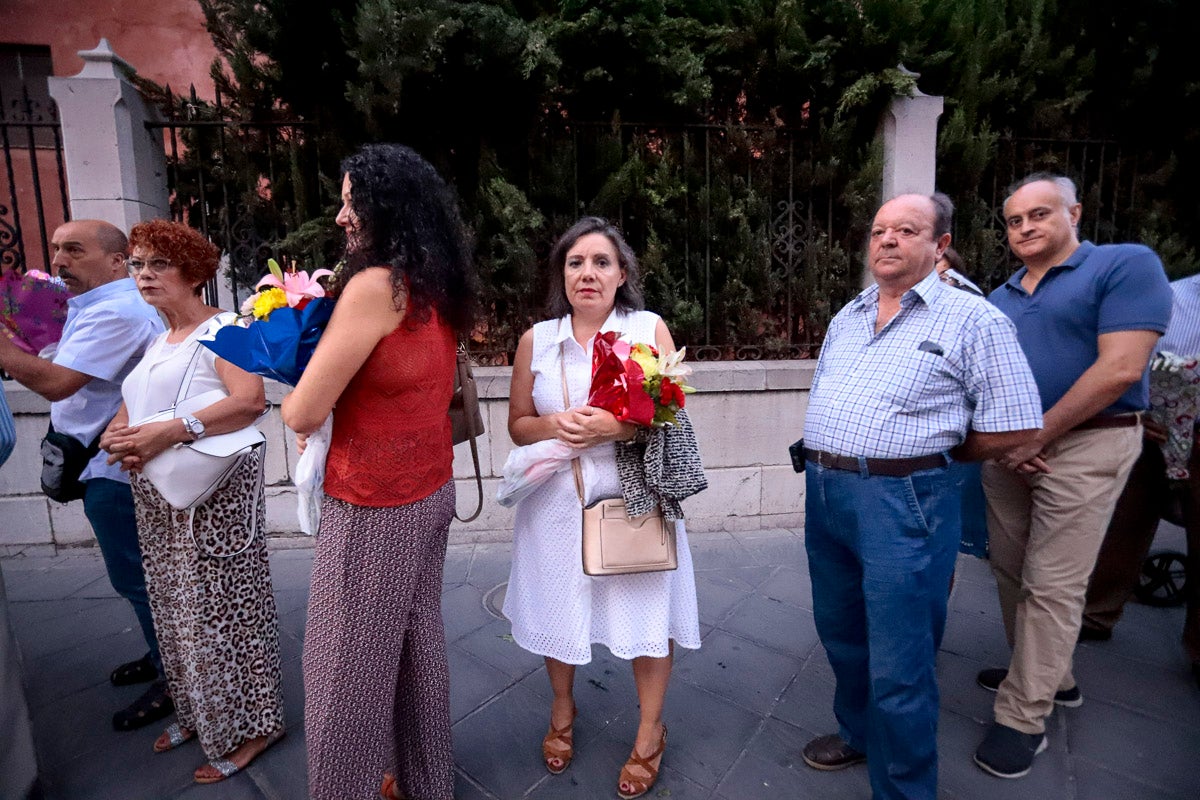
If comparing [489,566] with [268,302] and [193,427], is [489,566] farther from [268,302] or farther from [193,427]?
[268,302]

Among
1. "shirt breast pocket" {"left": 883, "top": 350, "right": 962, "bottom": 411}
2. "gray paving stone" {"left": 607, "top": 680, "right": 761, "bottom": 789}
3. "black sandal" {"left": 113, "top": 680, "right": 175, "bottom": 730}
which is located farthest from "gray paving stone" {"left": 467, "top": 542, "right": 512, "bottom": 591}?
"shirt breast pocket" {"left": 883, "top": 350, "right": 962, "bottom": 411}

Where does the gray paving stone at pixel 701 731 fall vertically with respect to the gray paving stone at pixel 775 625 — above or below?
above

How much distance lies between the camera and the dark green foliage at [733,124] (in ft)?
15.2

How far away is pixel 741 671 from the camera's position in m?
3.13

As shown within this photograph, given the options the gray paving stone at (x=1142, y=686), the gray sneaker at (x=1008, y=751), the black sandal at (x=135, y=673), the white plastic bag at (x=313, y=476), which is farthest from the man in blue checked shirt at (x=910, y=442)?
the black sandal at (x=135, y=673)

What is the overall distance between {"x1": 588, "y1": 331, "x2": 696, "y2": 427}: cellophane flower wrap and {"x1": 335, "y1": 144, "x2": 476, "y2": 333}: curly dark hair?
20.9 inches

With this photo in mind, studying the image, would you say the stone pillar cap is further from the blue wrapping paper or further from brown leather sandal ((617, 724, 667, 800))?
brown leather sandal ((617, 724, 667, 800))

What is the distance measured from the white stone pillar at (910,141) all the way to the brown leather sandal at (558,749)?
443 centimetres

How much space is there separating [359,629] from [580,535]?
770 mm

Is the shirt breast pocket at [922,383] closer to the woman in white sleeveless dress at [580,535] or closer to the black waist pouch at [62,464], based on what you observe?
the woman in white sleeveless dress at [580,535]

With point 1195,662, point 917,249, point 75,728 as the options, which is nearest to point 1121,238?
point 1195,662

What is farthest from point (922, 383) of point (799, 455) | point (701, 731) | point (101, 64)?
point (101, 64)

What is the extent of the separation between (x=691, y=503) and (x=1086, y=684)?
260 cm

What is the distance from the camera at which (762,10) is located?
4938 millimetres
